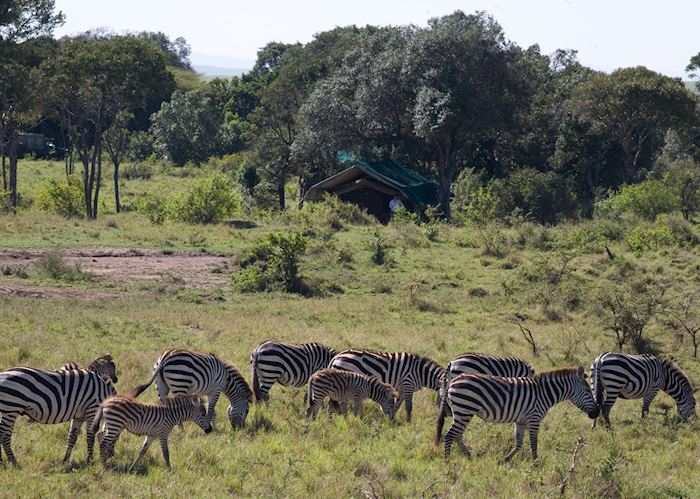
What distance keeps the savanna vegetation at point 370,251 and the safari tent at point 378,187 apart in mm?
1651

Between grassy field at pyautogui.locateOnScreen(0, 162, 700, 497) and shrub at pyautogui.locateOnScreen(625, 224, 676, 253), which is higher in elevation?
shrub at pyautogui.locateOnScreen(625, 224, 676, 253)

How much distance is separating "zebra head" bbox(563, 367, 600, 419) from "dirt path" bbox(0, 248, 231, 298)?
14729 mm

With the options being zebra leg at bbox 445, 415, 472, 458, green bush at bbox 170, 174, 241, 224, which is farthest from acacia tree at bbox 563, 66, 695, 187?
zebra leg at bbox 445, 415, 472, 458

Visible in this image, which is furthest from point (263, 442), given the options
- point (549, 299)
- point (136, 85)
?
point (136, 85)

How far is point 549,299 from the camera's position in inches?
1020

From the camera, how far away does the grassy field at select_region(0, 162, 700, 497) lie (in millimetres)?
11677

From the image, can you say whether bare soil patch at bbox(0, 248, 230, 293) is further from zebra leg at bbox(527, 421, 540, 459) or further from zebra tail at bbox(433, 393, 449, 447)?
zebra leg at bbox(527, 421, 540, 459)

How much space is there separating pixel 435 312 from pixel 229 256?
8.98 m

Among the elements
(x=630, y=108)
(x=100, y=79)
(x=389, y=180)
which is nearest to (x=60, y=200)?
(x=100, y=79)

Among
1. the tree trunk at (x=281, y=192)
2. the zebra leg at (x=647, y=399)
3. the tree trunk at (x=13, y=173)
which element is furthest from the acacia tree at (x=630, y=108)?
the zebra leg at (x=647, y=399)

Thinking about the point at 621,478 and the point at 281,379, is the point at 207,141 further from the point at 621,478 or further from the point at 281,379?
the point at 621,478

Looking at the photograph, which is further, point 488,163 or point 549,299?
point 488,163

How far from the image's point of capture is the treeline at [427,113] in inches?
1679

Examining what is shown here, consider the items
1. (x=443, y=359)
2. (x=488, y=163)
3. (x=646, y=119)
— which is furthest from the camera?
(x=488, y=163)
